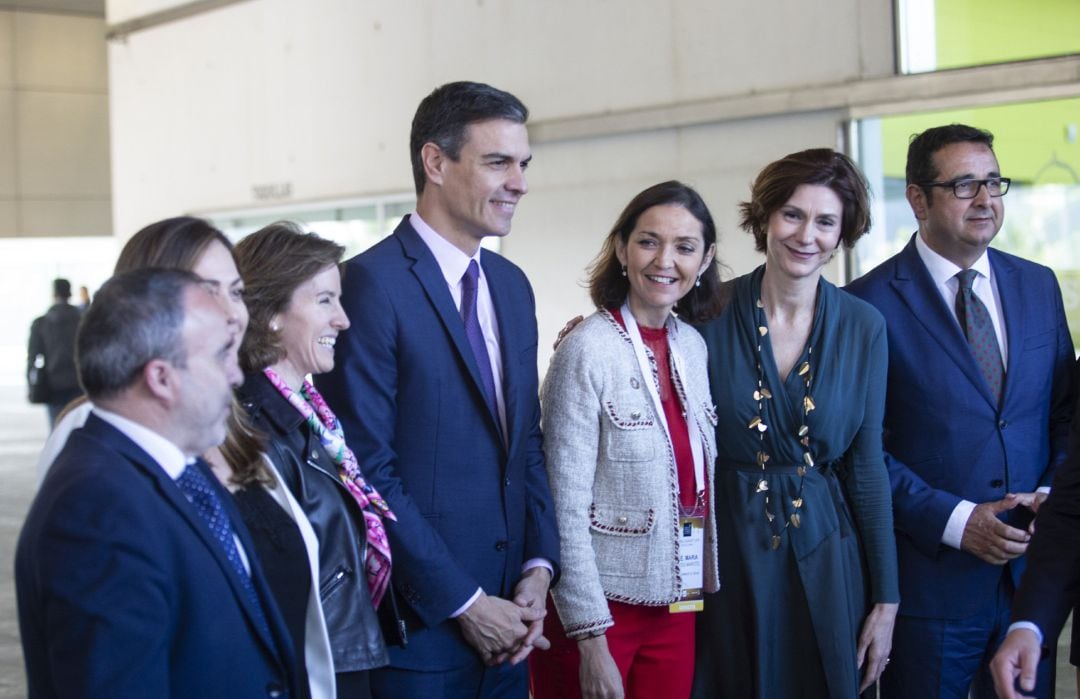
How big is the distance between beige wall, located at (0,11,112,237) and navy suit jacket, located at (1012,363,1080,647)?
19.6 m

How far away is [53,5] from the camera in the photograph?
19344 mm

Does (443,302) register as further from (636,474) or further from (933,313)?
(933,313)

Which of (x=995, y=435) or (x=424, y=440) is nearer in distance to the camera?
(x=424, y=440)

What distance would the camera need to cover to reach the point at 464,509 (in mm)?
2754

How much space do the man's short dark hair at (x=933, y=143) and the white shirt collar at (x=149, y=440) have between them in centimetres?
234

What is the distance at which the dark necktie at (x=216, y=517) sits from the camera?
1866 millimetres

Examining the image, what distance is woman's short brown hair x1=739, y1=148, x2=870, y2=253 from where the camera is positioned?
10.2ft

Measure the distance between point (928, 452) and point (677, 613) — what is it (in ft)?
2.79

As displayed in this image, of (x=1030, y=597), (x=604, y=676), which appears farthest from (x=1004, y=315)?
(x=604, y=676)

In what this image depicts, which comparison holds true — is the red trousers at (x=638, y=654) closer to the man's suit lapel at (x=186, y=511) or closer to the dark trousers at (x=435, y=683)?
the dark trousers at (x=435, y=683)

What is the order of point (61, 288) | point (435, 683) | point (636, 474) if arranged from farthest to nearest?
point (61, 288) → point (636, 474) → point (435, 683)

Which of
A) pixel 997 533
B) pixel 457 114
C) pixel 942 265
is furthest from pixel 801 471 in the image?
pixel 457 114

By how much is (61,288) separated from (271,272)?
369 inches

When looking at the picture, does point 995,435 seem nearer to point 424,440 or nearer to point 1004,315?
point 1004,315
